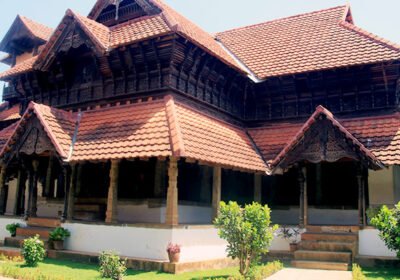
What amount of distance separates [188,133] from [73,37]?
6029 mm

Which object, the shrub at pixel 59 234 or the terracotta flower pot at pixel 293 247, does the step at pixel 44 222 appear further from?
the terracotta flower pot at pixel 293 247

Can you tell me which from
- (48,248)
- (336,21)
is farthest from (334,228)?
(336,21)

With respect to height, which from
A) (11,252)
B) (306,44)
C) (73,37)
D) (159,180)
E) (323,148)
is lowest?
(11,252)

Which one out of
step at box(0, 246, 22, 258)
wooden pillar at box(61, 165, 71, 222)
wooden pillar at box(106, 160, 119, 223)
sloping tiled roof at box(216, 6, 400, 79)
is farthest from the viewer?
sloping tiled roof at box(216, 6, 400, 79)

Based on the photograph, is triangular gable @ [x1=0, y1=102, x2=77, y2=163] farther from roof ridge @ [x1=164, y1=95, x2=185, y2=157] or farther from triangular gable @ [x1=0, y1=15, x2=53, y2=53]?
triangular gable @ [x1=0, y1=15, x2=53, y2=53]

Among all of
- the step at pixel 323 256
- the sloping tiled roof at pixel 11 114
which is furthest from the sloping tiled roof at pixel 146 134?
the sloping tiled roof at pixel 11 114

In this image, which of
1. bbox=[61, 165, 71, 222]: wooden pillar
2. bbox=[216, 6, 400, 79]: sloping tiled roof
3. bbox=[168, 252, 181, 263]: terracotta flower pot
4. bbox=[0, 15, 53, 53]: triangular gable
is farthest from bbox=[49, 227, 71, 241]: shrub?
bbox=[0, 15, 53, 53]: triangular gable

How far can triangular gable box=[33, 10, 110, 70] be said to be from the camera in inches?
595

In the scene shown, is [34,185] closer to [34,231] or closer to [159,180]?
[34,231]

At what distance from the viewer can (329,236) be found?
13.5 meters

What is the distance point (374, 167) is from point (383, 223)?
2.17m

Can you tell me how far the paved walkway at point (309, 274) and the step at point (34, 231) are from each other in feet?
24.1

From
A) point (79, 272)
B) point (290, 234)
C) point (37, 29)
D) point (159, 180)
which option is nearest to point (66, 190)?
point (159, 180)

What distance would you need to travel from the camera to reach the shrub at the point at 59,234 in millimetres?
13266
